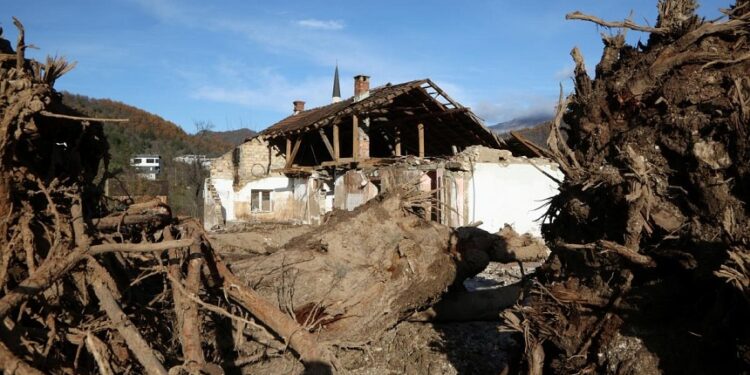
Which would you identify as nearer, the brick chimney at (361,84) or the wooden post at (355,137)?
the wooden post at (355,137)

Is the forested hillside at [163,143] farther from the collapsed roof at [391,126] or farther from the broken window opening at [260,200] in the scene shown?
the collapsed roof at [391,126]

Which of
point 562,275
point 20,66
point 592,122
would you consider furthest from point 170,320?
point 592,122

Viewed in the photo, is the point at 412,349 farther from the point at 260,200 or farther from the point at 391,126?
the point at 260,200

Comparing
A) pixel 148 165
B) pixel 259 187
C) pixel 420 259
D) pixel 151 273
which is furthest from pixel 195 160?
pixel 151 273

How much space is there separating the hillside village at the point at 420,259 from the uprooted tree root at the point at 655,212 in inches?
0.5

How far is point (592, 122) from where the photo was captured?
171 inches

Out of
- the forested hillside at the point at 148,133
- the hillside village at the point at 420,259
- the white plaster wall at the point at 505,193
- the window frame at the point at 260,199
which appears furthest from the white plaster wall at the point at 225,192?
the hillside village at the point at 420,259

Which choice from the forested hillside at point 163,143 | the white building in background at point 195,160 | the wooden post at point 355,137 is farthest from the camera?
the white building in background at point 195,160

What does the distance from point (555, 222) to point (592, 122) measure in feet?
2.75

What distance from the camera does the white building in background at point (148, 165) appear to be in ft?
95.2

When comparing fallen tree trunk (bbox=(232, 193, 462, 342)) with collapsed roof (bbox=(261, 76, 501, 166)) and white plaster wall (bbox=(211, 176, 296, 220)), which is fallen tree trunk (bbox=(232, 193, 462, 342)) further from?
white plaster wall (bbox=(211, 176, 296, 220))

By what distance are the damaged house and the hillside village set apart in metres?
6.16

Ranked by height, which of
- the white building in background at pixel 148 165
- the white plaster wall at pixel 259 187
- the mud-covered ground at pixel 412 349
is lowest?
the mud-covered ground at pixel 412 349

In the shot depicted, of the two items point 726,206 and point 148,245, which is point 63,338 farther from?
point 726,206
